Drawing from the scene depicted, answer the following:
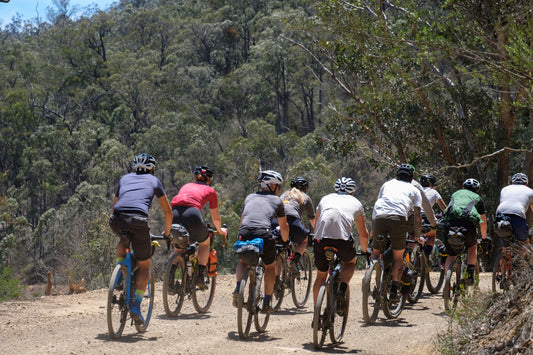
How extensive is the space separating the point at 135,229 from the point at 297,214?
10.0 ft

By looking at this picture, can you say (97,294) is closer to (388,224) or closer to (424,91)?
(388,224)

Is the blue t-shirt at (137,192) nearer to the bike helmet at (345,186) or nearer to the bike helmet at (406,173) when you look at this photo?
the bike helmet at (345,186)

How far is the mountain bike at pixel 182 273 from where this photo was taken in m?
8.13

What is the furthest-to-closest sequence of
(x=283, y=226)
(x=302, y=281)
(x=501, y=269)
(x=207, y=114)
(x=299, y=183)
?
1. (x=207, y=114)
2. (x=302, y=281)
3. (x=501, y=269)
4. (x=299, y=183)
5. (x=283, y=226)

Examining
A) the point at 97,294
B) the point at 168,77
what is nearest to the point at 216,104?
the point at 168,77

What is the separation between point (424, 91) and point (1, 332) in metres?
13.8

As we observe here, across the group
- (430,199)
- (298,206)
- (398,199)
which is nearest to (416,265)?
(430,199)

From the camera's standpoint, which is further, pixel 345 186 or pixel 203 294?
pixel 203 294

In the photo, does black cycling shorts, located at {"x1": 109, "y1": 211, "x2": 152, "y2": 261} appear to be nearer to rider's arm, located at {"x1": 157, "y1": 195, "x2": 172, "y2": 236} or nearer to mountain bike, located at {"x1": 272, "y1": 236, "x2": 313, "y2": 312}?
rider's arm, located at {"x1": 157, "y1": 195, "x2": 172, "y2": 236}

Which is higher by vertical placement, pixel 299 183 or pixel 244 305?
pixel 299 183

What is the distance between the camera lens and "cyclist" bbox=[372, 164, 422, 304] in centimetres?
785

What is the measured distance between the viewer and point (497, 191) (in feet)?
56.4

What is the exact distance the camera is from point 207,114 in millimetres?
49688

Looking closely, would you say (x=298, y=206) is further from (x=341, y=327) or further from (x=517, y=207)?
(x=517, y=207)
